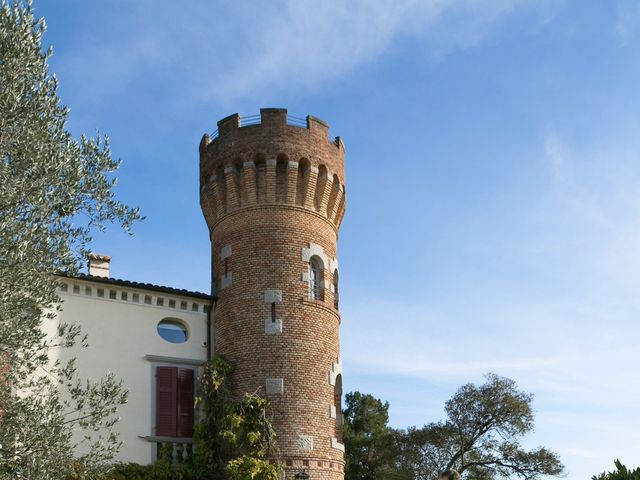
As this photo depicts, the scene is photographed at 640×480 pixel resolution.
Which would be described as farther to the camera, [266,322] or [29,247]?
[266,322]

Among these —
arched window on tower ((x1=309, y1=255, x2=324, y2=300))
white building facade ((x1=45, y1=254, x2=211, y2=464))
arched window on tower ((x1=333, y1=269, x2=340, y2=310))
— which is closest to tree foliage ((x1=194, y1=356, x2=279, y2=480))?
white building facade ((x1=45, y1=254, x2=211, y2=464))

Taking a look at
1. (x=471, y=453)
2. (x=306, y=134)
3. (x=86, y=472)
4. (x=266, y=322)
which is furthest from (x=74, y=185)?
(x=471, y=453)

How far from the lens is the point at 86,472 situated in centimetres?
1379

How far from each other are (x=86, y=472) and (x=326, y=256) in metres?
11.1

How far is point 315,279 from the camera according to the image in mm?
23094

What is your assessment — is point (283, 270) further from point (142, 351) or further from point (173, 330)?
point (142, 351)

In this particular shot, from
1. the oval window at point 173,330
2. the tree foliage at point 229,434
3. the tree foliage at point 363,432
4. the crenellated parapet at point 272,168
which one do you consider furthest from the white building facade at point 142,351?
the tree foliage at point 363,432

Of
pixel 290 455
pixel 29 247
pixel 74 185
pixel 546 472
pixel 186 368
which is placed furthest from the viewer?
pixel 546 472

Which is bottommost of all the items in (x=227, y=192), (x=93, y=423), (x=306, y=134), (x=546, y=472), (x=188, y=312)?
(x=546, y=472)

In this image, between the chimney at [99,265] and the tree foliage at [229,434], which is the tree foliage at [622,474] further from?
the chimney at [99,265]

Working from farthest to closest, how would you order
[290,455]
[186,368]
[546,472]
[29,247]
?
[546,472]
[186,368]
[290,455]
[29,247]

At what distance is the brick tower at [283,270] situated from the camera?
69.0 feet

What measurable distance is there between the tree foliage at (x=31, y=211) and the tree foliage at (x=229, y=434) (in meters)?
6.47

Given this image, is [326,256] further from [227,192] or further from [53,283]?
[53,283]
